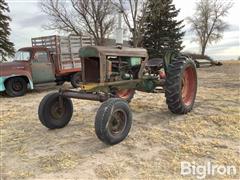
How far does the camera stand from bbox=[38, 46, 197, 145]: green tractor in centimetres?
496

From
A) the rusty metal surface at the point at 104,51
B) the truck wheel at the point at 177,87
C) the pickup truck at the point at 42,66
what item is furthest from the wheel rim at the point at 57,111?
the pickup truck at the point at 42,66

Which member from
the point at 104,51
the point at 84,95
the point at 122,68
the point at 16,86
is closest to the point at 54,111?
the point at 84,95

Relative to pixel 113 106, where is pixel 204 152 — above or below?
below

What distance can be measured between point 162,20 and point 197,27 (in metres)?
16.0

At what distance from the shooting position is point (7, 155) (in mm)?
4730

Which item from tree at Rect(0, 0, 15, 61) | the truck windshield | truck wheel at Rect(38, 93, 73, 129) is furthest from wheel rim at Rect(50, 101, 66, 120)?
tree at Rect(0, 0, 15, 61)

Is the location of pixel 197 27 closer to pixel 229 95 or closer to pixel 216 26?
pixel 216 26

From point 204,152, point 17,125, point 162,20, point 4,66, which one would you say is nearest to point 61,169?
point 204,152

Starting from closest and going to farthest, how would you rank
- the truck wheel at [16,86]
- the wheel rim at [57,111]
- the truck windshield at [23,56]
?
the wheel rim at [57,111]
the truck wheel at [16,86]
the truck windshield at [23,56]

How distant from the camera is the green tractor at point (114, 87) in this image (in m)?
4.96

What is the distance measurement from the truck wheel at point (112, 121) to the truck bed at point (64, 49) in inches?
284

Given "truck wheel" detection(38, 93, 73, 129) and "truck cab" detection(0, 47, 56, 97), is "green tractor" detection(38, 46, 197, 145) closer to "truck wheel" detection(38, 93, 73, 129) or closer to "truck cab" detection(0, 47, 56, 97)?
"truck wheel" detection(38, 93, 73, 129)
